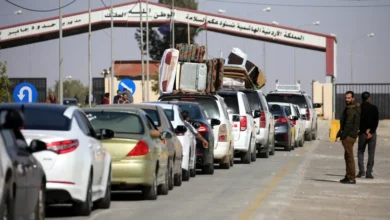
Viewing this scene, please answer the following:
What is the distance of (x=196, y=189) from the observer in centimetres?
2319

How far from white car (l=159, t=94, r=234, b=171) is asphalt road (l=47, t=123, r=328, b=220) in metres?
0.39

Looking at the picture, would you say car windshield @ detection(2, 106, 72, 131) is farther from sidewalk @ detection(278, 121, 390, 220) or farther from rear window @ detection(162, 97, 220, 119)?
rear window @ detection(162, 97, 220, 119)

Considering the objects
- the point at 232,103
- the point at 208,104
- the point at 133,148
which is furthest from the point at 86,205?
the point at 232,103

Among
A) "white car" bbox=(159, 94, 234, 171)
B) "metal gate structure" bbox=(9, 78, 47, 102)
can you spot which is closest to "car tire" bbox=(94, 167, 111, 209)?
"white car" bbox=(159, 94, 234, 171)

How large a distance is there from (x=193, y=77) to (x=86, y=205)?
66.0ft

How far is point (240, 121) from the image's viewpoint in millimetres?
33562

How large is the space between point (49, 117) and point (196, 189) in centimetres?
705

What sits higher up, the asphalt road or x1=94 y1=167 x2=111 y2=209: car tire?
x1=94 y1=167 x2=111 y2=209: car tire

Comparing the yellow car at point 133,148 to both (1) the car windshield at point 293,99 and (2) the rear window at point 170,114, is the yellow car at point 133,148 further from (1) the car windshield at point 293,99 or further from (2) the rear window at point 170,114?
(1) the car windshield at point 293,99

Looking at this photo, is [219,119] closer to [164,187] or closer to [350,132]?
[350,132]

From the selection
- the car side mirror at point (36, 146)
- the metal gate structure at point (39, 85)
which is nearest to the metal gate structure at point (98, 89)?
the metal gate structure at point (39, 85)

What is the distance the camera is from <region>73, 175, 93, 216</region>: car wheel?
1676 cm

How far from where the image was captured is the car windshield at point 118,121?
20.0m

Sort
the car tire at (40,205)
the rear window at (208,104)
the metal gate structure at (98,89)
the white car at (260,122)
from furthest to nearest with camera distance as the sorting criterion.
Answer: the metal gate structure at (98,89), the white car at (260,122), the rear window at (208,104), the car tire at (40,205)
